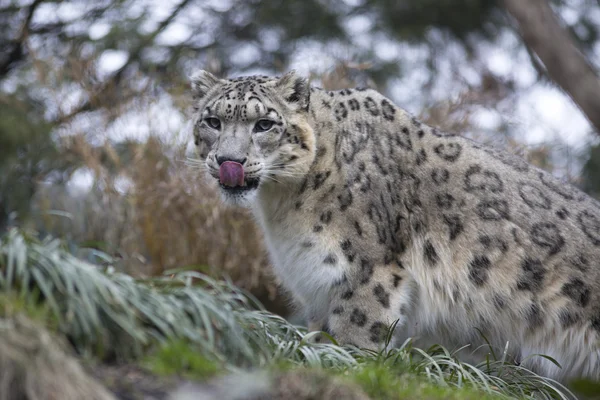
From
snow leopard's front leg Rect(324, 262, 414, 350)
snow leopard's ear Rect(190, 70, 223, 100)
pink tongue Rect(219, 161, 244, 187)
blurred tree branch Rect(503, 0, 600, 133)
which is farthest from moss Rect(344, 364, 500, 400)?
snow leopard's ear Rect(190, 70, 223, 100)

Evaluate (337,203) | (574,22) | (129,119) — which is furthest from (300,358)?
(574,22)

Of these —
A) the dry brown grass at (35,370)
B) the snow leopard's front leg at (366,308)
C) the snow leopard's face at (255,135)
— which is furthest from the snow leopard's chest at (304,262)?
the dry brown grass at (35,370)

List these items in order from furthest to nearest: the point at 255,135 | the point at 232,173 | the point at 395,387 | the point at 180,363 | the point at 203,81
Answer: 1. the point at 203,81
2. the point at 255,135
3. the point at 232,173
4. the point at 395,387
5. the point at 180,363

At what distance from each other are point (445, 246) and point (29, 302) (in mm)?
3828

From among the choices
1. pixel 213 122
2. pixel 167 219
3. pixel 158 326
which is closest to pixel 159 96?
pixel 167 219

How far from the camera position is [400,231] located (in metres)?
6.84

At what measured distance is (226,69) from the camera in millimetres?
14117

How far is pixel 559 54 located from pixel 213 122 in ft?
10.1

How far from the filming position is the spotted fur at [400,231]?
21.6 ft

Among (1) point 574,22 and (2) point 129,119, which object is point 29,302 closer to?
(2) point 129,119

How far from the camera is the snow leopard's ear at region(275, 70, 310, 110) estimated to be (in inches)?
273

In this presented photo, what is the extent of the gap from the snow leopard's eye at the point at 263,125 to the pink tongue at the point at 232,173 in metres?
0.40

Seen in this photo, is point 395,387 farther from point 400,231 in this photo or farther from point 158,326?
point 400,231

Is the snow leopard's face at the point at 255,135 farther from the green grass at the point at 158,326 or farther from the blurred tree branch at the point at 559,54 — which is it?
the blurred tree branch at the point at 559,54
